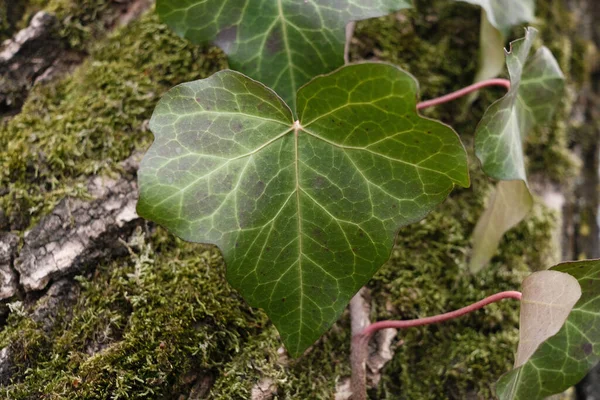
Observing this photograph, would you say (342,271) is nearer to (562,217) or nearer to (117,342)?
(117,342)

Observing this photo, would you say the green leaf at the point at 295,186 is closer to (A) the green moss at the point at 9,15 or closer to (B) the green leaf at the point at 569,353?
(B) the green leaf at the point at 569,353

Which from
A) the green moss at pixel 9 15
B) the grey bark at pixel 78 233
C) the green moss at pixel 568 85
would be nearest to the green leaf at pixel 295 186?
the grey bark at pixel 78 233

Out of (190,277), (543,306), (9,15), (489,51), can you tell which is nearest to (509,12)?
(489,51)

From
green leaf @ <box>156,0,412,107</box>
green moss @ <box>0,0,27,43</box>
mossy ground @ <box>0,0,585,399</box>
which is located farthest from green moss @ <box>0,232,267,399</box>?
green moss @ <box>0,0,27,43</box>

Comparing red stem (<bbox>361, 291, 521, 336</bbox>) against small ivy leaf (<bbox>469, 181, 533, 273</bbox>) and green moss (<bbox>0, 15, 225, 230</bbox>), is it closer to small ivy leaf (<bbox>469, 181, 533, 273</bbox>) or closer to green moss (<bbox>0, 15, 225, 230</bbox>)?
small ivy leaf (<bbox>469, 181, 533, 273</bbox>)

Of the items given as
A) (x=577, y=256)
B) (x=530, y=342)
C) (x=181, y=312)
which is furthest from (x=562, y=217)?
(x=181, y=312)

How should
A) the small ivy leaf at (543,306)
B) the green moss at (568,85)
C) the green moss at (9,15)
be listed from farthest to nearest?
the green moss at (568,85) → the green moss at (9,15) → the small ivy leaf at (543,306)
